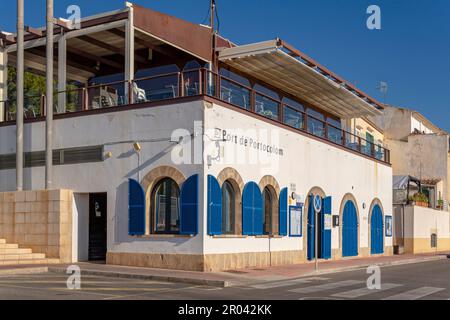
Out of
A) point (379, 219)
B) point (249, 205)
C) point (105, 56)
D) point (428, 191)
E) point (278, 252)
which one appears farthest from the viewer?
point (428, 191)

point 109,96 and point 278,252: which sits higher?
point 109,96

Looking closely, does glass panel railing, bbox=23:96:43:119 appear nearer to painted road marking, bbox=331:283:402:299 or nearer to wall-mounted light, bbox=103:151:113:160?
wall-mounted light, bbox=103:151:113:160

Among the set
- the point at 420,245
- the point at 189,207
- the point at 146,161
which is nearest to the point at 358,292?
the point at 189,207

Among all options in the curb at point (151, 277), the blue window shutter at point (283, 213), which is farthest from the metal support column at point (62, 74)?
the blue window shutter at point (283, 213)

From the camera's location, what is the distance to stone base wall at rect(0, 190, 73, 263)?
2153 cm

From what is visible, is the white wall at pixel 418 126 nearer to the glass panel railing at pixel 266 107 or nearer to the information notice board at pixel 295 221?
the information notice board at pixel 295 221

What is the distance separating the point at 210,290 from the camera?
15.4 m

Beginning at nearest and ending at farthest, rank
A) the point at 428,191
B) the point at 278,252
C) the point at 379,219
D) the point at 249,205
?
the point at 249,205 < the point at 278,252 < the point at 379,219 < the point at 428,191

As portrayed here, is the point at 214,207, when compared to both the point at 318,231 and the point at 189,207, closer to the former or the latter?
the point at 189,207

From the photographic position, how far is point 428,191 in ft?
172

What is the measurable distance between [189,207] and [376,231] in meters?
18.1

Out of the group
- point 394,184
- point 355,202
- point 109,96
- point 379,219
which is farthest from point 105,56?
point 394,184

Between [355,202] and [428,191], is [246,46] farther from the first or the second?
[428,191]

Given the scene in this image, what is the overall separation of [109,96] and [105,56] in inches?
241
